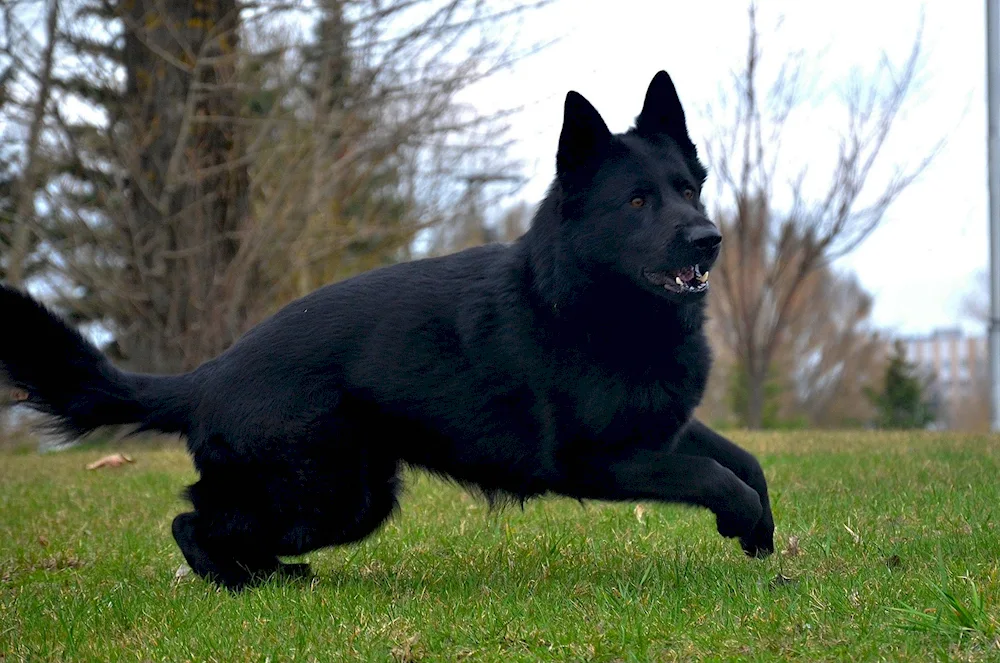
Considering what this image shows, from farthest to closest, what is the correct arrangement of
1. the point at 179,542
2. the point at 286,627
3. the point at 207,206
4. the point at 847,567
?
the point at 207,206 → the point at 179,542 → the point at 847,567 → the point at 286,627

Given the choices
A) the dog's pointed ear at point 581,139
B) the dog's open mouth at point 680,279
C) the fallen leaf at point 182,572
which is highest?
the dog's pointed ear at point 581,139

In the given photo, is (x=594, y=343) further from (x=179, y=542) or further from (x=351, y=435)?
(x=179, y=542)

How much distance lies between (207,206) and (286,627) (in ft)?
33.3

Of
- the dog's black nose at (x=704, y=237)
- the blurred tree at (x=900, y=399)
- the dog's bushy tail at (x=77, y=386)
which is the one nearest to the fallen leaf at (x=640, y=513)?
the dog's black nose at (x=704, y=237)

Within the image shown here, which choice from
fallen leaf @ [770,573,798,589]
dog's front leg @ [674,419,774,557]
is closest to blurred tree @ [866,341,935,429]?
dog's front leg @ [674,419,774,557]

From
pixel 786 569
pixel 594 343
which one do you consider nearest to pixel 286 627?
pixel 594 343

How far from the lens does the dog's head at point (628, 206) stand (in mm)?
3699

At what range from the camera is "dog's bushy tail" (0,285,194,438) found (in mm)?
3984

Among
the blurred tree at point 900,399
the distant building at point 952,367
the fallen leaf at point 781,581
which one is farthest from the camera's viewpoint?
the distant building at point 952,367

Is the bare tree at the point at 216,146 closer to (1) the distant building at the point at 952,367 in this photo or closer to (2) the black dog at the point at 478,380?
(2) the black dog at the point at 478,380

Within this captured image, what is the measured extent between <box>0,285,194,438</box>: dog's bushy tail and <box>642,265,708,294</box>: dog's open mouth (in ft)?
6.04

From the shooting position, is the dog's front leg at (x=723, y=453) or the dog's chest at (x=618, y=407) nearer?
the dog's chest at (x=618, y=407)

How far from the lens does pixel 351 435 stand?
3.87 m

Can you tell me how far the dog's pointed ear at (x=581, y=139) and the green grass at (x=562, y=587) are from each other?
1448mm
